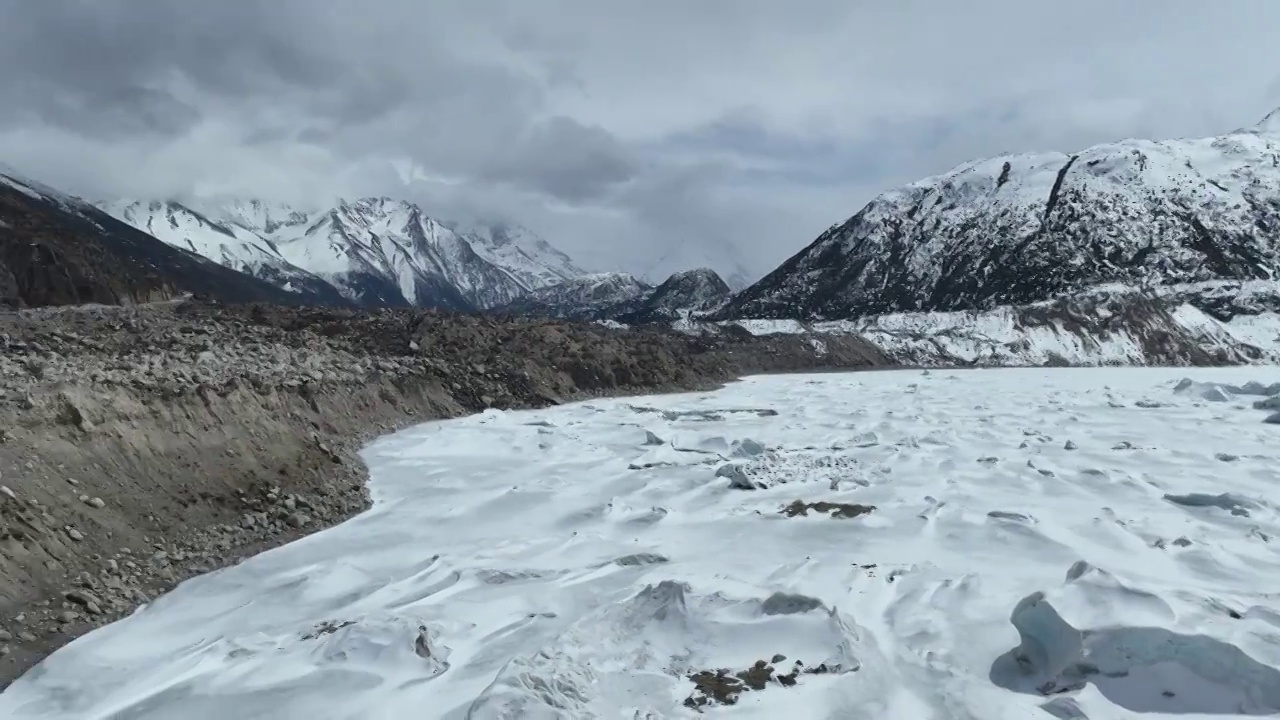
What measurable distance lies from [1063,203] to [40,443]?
15612cm

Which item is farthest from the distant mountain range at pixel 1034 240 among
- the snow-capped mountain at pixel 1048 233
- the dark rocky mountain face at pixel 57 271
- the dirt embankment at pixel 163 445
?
the dirt embankment at pixel 163 445

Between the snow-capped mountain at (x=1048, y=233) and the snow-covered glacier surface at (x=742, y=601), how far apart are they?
11232 cm

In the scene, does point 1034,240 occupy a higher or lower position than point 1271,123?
lower

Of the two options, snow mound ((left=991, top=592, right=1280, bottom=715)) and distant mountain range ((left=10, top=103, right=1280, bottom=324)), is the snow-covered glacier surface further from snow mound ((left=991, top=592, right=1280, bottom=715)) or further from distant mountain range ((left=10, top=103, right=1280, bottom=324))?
distant mountain range ((left=10, top=103, right=1280, bottom=324))

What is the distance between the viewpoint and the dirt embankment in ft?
29.3

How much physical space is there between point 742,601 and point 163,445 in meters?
9.74

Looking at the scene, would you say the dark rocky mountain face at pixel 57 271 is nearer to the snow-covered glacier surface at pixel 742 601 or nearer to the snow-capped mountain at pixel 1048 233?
the snow-covered glacier surface at pixel 742 601

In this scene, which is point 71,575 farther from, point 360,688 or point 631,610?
→ point 631,610

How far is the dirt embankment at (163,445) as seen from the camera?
29.3ft

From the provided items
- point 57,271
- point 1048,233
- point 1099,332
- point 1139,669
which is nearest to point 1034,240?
point 1048,233

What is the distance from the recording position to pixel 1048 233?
132 meters

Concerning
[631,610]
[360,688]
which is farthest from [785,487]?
[360,688]

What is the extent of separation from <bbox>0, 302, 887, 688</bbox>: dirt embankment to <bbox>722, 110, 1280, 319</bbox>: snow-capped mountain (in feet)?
371

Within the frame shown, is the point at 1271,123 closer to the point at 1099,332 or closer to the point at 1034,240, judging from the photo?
the point at 1034,240
